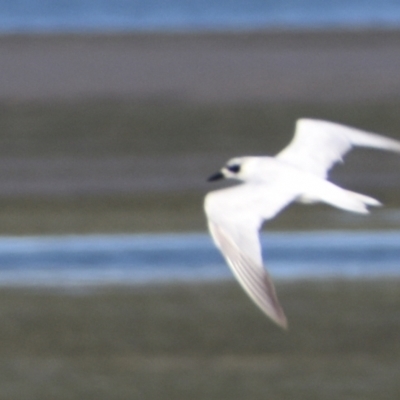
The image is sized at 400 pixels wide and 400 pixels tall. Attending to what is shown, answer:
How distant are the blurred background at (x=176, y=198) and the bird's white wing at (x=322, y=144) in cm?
98

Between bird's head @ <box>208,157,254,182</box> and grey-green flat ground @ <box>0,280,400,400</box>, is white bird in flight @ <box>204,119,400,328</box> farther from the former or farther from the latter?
grey-green flat ground @ <box>0,280,400,400</box>

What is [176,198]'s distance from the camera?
12930 millimetres

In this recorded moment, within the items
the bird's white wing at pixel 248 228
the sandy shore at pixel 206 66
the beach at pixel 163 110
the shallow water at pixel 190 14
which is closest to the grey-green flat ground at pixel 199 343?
the bird's white wing at pixel 248 228

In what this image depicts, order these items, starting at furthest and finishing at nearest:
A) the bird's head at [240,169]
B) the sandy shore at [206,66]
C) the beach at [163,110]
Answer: the sandy shore at [206,66]
the beach at [163,110]
the bird's head at [240,169]

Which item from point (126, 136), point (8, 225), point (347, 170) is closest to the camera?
point (8, 225)

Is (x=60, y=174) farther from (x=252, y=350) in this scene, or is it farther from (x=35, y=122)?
(x=252, y=350)

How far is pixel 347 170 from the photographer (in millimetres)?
13844

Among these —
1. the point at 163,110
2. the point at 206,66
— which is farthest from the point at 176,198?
the point at 206,66

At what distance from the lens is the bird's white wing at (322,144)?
7.39 metres

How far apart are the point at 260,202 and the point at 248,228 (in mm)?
209

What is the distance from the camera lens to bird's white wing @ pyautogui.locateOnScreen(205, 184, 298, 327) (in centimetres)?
591

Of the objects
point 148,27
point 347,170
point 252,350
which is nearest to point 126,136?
point 347,170

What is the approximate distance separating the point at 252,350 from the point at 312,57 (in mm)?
9889

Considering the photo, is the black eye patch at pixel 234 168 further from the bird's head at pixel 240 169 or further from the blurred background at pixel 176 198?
the blurred background at pixel 176 198
